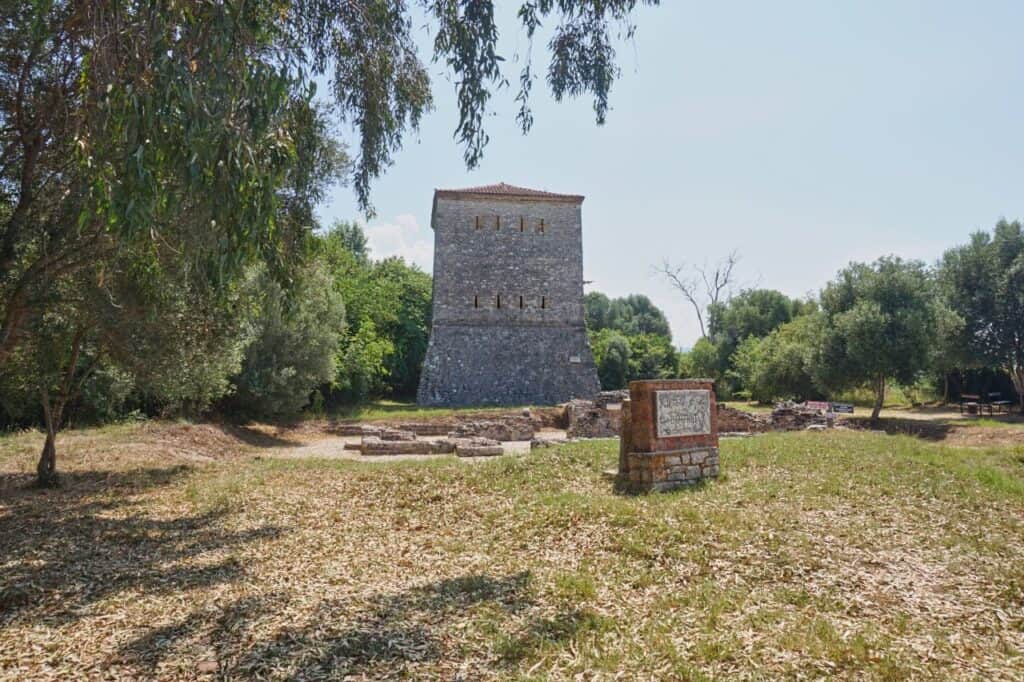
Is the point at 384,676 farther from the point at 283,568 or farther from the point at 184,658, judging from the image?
the point at 283,568

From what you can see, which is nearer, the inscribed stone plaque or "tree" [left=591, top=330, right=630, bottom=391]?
the inscribed stone plaque

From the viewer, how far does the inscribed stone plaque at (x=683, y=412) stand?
331 inches

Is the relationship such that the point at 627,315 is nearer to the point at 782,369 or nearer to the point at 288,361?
the point at 782,369

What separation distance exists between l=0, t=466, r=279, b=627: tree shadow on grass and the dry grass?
4 centimetres

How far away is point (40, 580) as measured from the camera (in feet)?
17.1

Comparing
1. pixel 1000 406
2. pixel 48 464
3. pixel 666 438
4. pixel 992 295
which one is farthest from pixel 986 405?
pixel 48 464

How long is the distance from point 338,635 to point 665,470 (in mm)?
5230

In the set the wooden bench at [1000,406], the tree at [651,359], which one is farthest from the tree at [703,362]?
the wooden bench at [1000,406]

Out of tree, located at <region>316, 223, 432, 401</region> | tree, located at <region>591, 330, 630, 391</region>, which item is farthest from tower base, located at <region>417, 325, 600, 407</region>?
tree, located at <region>591, 330, 630, 391</region>

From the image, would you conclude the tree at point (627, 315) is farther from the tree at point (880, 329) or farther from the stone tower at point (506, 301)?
the tree at point (880, 329)

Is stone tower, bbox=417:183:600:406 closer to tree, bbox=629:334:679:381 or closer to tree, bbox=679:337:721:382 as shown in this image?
tree, bbox=629:334:679:381

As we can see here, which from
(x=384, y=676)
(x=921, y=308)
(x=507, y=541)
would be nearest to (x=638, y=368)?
(x=921, y=308)

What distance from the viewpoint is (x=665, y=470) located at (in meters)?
8.23

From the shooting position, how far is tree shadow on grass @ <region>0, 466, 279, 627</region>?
16.0 feet
